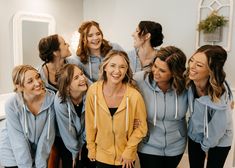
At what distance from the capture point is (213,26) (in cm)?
292

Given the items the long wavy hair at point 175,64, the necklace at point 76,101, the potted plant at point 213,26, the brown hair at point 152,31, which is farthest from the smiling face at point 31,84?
the potted plant at point 213,26

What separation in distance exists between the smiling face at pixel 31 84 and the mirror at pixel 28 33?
118 centimetres

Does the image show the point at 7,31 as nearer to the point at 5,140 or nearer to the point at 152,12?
the point at 5,140

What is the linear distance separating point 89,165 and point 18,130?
621mm

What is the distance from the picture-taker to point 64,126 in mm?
1854

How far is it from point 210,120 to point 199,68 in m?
0.34

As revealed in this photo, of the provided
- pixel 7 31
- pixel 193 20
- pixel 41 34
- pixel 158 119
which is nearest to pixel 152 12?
pixel 193 20

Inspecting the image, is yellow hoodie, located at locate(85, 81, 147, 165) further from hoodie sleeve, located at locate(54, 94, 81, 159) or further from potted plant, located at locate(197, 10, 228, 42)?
potted plant, located at locate(197, 10, 228, 42)

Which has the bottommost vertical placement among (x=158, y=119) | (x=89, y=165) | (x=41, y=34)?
(x=89, y=165)

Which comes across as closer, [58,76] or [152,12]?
[58,76]

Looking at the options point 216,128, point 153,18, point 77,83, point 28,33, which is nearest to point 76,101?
point 77,83

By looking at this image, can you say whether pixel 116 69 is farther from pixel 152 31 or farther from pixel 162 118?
pixel 152 31

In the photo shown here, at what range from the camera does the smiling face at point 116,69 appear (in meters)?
1.71

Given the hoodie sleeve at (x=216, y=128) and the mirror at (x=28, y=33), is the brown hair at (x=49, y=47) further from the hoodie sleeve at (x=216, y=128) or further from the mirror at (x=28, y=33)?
the hoodie sleeve at (x=216, y=128)
